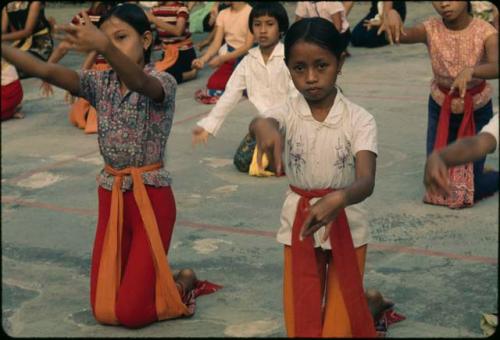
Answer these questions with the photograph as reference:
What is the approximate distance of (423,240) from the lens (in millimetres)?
5840

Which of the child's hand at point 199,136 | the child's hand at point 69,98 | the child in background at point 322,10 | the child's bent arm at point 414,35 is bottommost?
the child in background at point 322,10

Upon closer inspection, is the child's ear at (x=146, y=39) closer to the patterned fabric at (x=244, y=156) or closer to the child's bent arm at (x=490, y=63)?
the child's bent arm at (x=490, y=63)

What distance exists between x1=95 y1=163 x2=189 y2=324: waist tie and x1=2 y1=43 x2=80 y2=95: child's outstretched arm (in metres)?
0.50

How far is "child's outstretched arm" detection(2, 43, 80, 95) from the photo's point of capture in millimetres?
3979

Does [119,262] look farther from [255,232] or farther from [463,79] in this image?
[463,79]

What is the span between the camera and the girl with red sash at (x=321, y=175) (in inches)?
157

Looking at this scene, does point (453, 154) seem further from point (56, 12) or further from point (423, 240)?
point (56, 12)

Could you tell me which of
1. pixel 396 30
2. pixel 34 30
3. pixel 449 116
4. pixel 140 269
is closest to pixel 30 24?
pixel 34 30

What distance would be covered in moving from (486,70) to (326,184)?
192 centimetres

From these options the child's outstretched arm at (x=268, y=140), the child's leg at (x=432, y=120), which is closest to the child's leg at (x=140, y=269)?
the child's outstretched arm at (x=268, y=140)

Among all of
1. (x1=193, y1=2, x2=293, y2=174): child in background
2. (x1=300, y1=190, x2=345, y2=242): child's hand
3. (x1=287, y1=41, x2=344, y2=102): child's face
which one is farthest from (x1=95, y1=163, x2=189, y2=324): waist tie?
(x1=193, y1=2, x2=293, y2=174): child in background

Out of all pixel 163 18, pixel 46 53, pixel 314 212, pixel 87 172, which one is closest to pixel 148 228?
pixel 314 212

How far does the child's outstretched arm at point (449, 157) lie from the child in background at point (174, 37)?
8344 mm

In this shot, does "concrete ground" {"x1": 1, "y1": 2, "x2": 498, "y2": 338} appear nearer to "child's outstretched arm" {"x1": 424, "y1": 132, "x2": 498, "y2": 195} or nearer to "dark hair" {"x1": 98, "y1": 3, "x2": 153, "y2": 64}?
"dark hair" {"x1": 98, "y1": 3, "x2": 153, "y2": 64}
